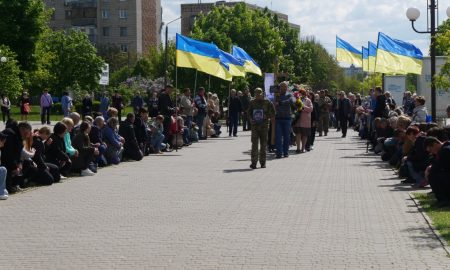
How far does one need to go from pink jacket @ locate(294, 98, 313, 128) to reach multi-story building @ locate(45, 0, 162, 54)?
12322 centimetres

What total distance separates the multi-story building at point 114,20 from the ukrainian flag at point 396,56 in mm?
119547

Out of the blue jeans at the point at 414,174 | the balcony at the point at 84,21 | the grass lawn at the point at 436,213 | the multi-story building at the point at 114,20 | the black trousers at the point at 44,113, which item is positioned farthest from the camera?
the balcony at the point at 84,21

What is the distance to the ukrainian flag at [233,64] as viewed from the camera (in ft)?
128

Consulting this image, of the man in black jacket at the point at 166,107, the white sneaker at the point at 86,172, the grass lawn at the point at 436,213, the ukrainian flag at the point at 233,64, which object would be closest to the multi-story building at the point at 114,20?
the ukrainian flag at the point at 233,64

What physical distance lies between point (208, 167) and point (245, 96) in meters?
19.7

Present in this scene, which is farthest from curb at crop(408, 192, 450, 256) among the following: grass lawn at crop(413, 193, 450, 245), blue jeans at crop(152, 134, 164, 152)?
blue jeans at crop(152, 134, 164, 152)

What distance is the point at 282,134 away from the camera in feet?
89.7

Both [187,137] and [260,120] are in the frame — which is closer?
[260,120]

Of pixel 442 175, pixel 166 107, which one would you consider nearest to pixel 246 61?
pixel 166 107

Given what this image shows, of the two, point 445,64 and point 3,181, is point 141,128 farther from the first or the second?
point 3,181

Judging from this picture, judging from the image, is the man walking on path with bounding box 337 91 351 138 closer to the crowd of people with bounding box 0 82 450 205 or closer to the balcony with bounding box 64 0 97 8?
the crowd of people with bounding box 0 82 450 205

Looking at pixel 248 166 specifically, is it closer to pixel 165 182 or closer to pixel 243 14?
pixel 165 182

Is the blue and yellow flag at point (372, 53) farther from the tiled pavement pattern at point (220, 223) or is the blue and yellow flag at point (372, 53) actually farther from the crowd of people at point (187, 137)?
the tiled pavement pattern at point (220, 223)

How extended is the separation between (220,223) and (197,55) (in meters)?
Answer: 18.9
